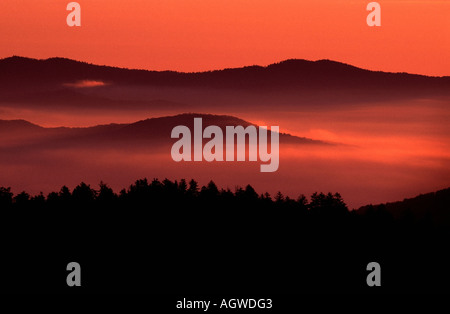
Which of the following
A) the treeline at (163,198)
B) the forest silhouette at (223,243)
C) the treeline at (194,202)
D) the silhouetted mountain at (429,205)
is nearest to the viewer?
the forest silhouette at (223,243)

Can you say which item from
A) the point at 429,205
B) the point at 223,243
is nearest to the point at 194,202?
the point at 223,243

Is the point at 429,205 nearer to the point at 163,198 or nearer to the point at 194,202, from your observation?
the point at 194,202

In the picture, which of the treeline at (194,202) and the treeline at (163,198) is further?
the treeline at (163,198)

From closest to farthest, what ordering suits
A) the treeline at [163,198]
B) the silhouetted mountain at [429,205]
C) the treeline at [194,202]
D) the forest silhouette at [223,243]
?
the forest silhouette at [223,243], the treeline at [194,202], the treeline at [163,198], the silhouetted mountain at [429,205]

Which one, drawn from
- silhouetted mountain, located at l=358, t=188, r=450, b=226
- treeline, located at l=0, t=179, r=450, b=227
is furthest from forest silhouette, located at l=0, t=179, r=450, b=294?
silhouetted mountain, located at l=358, t=188, r=450, b=226

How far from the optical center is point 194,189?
68.9 metres

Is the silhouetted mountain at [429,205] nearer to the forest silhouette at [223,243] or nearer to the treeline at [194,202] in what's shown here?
the treeline at [194,202]

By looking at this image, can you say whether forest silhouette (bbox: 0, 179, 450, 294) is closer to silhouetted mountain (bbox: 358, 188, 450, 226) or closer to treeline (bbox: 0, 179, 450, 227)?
treeline (bbox: 0, 179, 450, 227)

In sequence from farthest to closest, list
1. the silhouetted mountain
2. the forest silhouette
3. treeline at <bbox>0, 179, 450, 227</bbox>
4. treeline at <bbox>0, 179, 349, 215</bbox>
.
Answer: the silhouetted mountain → treeline at <bbox>0, 179, 349, 215</bbox> → treeline at <bbox>0, 179, 450, 227</bbox> → the forest silhouette

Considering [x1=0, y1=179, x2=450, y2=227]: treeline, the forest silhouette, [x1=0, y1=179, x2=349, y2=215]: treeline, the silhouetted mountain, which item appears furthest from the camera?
the silhouetted mountain

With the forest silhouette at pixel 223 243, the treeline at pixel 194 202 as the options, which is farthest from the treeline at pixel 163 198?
the forest silhouette at pixel 223 243

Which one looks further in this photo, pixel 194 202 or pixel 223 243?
pixel 194 202

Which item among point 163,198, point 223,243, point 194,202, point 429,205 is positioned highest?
point 429,205
